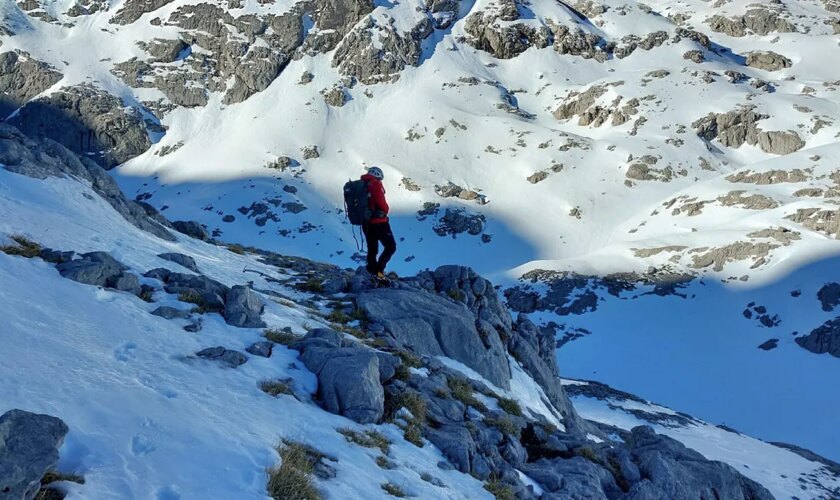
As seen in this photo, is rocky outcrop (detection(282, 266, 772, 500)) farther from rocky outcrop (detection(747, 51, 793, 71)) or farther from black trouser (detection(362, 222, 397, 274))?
rocky outcrop (detection(747, 51, 793, 71))

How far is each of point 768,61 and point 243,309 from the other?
167362 millimetres

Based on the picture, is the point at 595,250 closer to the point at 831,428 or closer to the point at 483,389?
the point at 831,428

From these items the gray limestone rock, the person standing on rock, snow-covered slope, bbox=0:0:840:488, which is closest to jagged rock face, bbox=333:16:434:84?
snow-covered slope, bbox=0:0:840:488

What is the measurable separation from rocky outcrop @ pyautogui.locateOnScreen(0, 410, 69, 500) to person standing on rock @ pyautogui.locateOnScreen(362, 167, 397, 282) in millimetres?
10406

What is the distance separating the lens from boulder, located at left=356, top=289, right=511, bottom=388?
1504cm

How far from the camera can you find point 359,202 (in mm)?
15656

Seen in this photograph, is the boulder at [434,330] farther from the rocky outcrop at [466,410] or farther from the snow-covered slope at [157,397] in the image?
the snow-covered slope at [157,397]

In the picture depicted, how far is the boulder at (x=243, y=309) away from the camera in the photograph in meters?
11.5

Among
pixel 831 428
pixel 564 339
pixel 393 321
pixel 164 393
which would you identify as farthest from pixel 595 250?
pixel 164 393

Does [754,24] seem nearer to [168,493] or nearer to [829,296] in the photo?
[829,296]

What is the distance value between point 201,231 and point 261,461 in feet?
69.9

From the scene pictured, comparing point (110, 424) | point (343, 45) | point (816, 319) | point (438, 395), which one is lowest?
point (110, 424)

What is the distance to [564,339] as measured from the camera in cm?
6812

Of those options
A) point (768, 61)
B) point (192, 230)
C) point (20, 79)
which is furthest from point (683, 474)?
point (20, 79)
